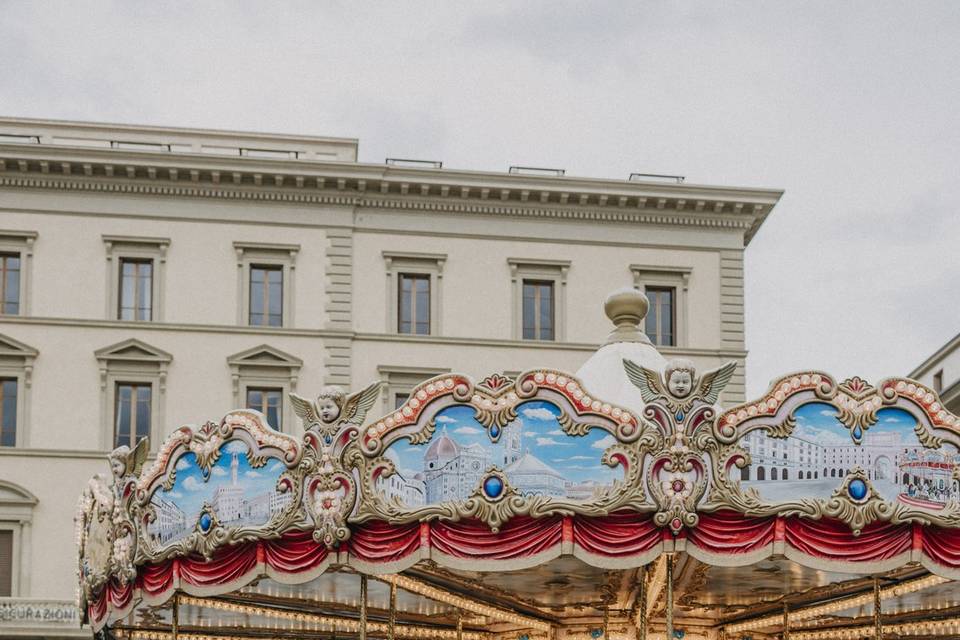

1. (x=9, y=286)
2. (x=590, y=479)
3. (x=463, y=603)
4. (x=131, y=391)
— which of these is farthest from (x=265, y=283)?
(x=590, y=479)

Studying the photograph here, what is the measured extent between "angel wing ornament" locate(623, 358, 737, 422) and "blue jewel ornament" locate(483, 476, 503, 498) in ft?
4.83

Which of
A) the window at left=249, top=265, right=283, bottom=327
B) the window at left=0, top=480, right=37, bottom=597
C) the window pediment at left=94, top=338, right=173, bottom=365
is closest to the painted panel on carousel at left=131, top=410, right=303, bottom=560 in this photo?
the window at left=0, top=480, right=37, bottom=597

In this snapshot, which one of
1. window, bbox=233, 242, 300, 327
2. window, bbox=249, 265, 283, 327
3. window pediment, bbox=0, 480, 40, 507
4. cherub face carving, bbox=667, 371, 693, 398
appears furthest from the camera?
window, bbox=249, 265, 283, 327

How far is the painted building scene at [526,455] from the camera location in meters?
15.6

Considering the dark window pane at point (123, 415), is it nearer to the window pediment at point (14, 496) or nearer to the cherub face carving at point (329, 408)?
the window pediment at point (14, 496)

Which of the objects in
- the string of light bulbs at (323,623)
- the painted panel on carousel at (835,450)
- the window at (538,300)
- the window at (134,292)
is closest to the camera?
the painted panel on carousel at (835,450)

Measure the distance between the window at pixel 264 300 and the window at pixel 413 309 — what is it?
2758 mm

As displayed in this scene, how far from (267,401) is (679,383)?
24.9 metres

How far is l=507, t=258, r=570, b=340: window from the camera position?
41.4 metres

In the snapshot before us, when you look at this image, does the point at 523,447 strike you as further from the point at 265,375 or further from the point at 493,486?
the point at 265,375

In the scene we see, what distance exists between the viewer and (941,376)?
5516cm

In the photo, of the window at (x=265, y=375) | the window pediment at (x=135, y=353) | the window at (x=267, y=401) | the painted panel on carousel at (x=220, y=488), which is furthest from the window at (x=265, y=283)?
the painted panel on carousel at (x=220, y=488)

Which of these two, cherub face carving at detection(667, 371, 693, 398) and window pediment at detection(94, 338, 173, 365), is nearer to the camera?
cherub face carving at detection(667, 371, 693, 398)

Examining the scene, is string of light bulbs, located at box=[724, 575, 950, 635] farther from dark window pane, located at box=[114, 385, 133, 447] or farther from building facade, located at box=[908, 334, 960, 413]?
building facade, located at box=[908, 334, 960, 413]
